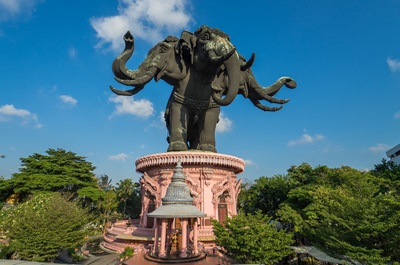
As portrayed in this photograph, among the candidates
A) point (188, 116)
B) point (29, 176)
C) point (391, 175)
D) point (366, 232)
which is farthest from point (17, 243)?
point (391, 175)

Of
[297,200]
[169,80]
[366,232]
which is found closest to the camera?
[366,232]

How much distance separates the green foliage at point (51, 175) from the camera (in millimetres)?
32781

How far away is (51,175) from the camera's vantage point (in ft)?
116

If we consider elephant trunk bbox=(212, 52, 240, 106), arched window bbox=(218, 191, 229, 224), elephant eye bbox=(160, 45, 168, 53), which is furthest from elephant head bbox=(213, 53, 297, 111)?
arched window bbox=(218, 191, 229, 224)

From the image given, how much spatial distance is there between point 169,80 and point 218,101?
4.19 meters

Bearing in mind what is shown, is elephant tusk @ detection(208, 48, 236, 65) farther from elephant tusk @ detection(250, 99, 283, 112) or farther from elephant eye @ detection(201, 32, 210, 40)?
elephant tusk @ detection(250, 99, 283, 112)

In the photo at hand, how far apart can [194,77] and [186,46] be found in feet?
6.42

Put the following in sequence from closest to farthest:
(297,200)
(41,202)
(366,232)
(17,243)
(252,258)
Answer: (366,232) → (252,258) → (17,243) → (41,202) → (297,200)

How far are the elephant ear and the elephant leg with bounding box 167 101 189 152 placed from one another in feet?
9.87

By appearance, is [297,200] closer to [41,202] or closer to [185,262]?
[185,262]

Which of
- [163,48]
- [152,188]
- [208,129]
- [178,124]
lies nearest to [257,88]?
[208,129]

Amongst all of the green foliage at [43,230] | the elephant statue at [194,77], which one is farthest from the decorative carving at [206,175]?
the green foliage at [43,230]

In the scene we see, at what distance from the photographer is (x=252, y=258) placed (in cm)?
955

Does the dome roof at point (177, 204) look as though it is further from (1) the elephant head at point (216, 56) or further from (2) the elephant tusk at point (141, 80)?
(2) the elephant tusk at point (141, 80)
